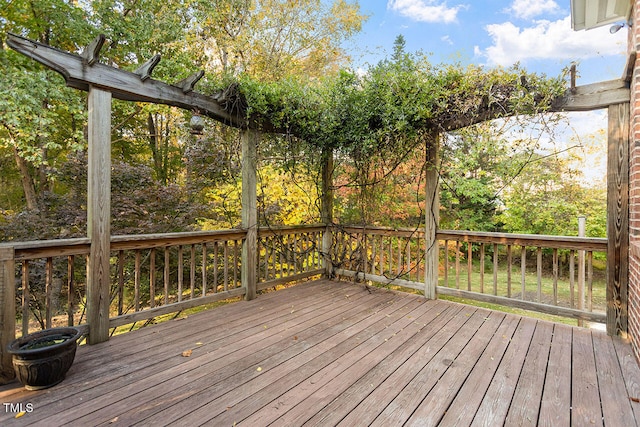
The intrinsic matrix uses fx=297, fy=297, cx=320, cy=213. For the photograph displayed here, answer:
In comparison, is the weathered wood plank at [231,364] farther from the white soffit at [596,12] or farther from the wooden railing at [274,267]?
the white soffit at [596,12]

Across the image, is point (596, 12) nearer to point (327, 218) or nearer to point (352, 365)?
point (327, 218)

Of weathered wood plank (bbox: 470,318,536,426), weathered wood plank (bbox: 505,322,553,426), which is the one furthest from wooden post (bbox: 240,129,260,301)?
weathered wood plank (bbox: 505,322,553,426)

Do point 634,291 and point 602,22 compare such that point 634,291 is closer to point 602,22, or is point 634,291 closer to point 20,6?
point 602,22

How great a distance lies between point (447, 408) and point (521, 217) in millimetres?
5482

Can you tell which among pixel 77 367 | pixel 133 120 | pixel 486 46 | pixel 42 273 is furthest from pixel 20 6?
pixel 486 46

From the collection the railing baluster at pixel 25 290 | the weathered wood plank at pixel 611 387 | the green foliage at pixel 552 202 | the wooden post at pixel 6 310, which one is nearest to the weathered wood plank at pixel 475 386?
the weathered wood plank at pixel 611 387

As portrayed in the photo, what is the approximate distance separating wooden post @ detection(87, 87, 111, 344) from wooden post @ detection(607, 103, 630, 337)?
14.9 ft

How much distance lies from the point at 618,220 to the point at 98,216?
465 centimetres

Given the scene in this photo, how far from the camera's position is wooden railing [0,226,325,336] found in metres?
2.36

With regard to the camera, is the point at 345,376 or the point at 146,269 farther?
the point at 146,269

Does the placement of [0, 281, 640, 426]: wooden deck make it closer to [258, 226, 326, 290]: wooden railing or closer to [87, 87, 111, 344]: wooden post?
[87, 87, 111, 344]: wooden post

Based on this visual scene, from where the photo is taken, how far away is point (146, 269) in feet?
17.3

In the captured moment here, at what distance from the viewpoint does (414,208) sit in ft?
16.9

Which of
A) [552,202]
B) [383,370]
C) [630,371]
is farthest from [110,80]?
[552,202]
